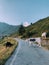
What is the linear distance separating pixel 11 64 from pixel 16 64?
55cm

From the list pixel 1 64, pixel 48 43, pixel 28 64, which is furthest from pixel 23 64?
pixel 48 43

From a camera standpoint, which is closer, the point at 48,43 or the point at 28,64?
the point at 28,64

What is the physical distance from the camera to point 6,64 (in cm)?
2500

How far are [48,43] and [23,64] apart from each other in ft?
153

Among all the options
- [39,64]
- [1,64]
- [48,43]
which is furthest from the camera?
[48,43]

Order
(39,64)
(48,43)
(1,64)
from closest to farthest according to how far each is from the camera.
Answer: (1,64) → (39,64) → (48,43)

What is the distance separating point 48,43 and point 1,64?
4858 cm

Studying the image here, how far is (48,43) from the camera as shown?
71.2 m

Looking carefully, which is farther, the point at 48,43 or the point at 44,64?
the point at 48,43

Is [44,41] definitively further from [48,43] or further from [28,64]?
[28,64]

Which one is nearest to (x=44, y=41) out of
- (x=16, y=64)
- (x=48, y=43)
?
(x=48, y=43)

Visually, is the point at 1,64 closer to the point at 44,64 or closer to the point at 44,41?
the point at 44,64

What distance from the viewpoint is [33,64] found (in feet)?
81.6

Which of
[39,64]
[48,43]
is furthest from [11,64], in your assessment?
[48,43]
